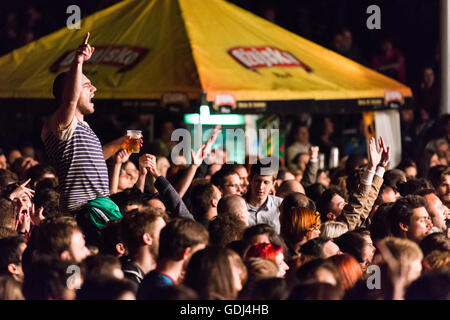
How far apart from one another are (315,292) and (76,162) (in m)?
2.46

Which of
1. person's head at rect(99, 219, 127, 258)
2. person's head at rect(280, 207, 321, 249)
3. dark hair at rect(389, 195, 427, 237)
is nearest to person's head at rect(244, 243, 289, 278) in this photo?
person's head at rect(99, 219, 127, 258)

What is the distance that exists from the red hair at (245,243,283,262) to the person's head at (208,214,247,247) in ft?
2.26

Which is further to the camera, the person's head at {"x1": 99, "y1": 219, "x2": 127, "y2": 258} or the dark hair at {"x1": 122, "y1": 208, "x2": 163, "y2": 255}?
the person's head at {"x1": 99, "y1": 219, "x2": 127, "y2": 258}

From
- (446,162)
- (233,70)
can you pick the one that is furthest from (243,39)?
(446,162)

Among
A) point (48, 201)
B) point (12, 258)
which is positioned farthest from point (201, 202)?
point (12, 258)

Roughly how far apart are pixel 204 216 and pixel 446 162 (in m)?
5.75

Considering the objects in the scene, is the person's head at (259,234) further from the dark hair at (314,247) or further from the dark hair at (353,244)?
the dark hair at (353,244)

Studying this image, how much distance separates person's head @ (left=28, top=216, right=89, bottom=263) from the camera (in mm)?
5863

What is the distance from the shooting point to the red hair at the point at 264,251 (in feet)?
19.8

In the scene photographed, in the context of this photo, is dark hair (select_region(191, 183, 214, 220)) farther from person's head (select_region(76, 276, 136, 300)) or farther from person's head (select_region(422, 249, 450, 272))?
person's head (select_region(76, 276, 136, 300))

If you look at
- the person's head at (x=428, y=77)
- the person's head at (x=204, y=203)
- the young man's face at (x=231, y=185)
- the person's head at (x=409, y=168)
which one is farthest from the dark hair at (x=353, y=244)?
the person's head at (x=428, y=77)

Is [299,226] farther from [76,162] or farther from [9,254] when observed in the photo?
[9,254]
